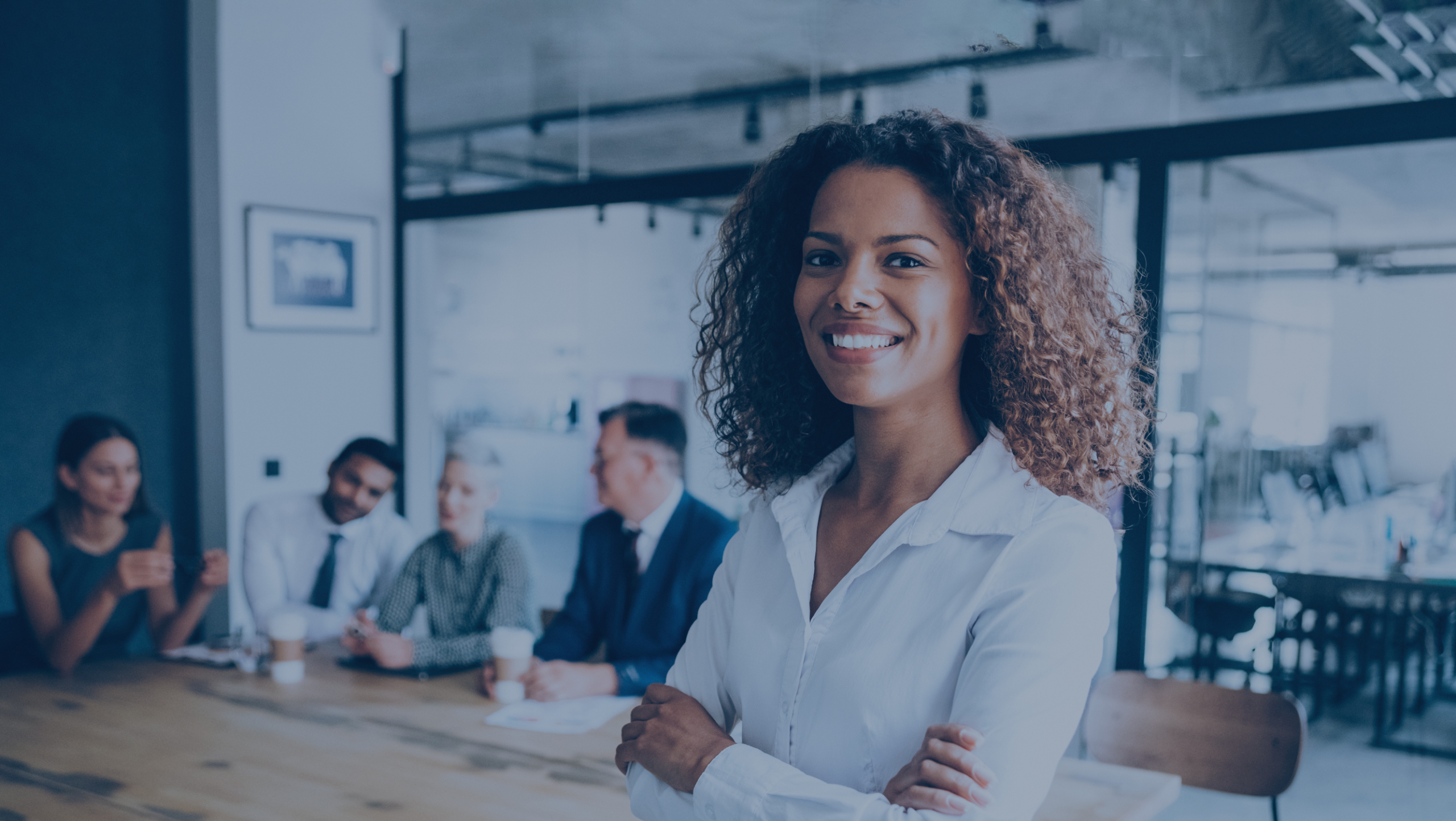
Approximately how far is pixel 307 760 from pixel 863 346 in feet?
4.62

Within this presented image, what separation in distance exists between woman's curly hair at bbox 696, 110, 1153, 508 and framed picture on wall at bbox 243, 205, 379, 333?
3279 millimetres

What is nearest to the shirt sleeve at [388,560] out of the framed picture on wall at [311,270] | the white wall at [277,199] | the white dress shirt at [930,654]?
the white wall at [277,199]

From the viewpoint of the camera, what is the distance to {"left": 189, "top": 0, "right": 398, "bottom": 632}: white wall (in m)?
3.94

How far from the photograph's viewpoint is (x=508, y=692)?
2203 millimetres

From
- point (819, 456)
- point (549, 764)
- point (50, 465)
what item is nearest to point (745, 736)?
point (819, 456)

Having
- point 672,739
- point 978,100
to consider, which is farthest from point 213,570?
point 978,100

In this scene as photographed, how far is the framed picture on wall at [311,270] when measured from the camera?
4.08 m

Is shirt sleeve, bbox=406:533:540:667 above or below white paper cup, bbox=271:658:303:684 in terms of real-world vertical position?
above

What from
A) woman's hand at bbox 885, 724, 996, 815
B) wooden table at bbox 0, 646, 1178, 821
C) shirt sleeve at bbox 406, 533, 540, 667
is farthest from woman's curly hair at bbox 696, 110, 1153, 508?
shirt sleeve at bbox 406, 533, 540, 667

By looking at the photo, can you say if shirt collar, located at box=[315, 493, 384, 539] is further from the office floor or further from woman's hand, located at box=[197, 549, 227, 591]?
the office floor

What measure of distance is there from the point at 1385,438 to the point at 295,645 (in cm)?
290

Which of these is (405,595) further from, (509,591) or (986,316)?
(986,316)

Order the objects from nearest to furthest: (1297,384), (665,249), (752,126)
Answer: (1297,384) < (752,126) < (665,249)

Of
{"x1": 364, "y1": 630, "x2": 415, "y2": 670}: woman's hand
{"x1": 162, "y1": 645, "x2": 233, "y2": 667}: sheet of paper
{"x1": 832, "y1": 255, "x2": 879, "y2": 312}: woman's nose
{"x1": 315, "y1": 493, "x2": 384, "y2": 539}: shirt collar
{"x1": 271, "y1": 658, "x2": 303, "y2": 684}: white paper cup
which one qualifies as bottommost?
{"x1": 162, "y1": 645, "x2": 233, "y2": 667}: sheet of paper
